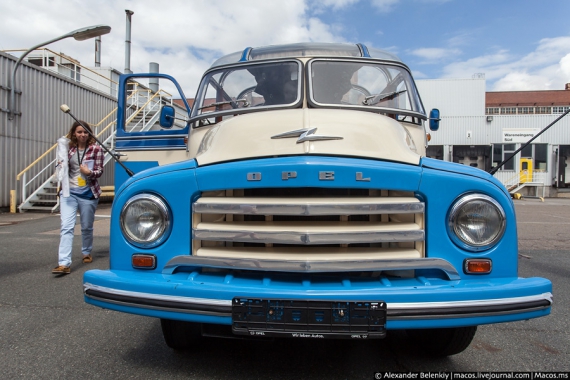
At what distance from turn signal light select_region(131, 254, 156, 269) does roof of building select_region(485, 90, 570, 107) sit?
2322 inches

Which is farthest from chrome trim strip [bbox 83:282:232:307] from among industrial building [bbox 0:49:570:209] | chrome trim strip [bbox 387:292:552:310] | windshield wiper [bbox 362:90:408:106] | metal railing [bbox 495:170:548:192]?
metal railing [bbox 495:170:548:192]

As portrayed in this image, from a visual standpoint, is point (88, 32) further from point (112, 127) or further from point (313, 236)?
point (313, 236)

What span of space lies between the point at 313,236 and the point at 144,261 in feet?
2.93

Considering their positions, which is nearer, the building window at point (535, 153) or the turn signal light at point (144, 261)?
the turn signal light at point (144, 261)

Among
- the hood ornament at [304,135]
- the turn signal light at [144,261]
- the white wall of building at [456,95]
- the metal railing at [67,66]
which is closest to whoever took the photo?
the turn signal light at [144,261]

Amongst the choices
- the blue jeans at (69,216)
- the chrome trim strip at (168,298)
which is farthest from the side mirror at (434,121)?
the blue jeans at (69,216)

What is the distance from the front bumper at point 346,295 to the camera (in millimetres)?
1818

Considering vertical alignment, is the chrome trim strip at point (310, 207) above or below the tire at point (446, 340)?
above

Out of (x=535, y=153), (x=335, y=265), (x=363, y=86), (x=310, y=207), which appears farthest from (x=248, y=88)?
(x=535, y=153)

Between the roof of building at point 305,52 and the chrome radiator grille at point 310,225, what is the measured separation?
5.88 feet

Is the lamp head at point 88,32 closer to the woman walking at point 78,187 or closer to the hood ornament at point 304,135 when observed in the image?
the woman walking at point 78,187

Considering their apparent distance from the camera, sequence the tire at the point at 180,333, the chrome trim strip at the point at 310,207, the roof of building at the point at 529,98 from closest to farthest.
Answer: the chrome trim strip at the point at 310,207 < the tire at the point at 180,333 < the roof of building at the point at 529,98

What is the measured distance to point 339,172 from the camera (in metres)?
1.98

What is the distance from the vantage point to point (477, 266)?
201 centimetres
